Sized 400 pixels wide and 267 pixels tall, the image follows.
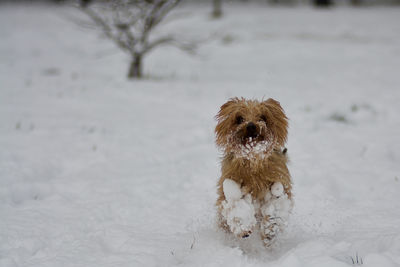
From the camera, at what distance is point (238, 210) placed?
138 inches

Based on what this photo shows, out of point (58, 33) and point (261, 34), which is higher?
point (261, 34)

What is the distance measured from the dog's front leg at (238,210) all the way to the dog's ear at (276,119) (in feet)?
1.99

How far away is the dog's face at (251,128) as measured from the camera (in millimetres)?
3312

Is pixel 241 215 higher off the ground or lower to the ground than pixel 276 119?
Result: lower

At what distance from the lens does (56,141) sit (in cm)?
638

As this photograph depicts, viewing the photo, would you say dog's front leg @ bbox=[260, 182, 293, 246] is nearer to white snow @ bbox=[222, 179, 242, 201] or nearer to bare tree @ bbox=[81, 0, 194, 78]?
white snow @ bbox=[222, 179, 242, 201]

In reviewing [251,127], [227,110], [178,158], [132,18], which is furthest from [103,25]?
[251,127]

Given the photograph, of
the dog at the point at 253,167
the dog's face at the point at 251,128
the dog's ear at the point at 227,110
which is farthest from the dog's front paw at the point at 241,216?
the dog's ear at the point at 227,110

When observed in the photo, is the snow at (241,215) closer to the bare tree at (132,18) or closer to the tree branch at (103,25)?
the bare tree at (132,18)

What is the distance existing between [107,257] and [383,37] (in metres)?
15.3

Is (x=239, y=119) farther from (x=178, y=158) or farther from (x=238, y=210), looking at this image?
(x=178, y=158)

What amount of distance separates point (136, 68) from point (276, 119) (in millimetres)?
8029

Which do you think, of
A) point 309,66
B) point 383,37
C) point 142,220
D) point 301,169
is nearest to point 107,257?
point 142,220

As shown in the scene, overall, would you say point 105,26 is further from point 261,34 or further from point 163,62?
point 261,34
